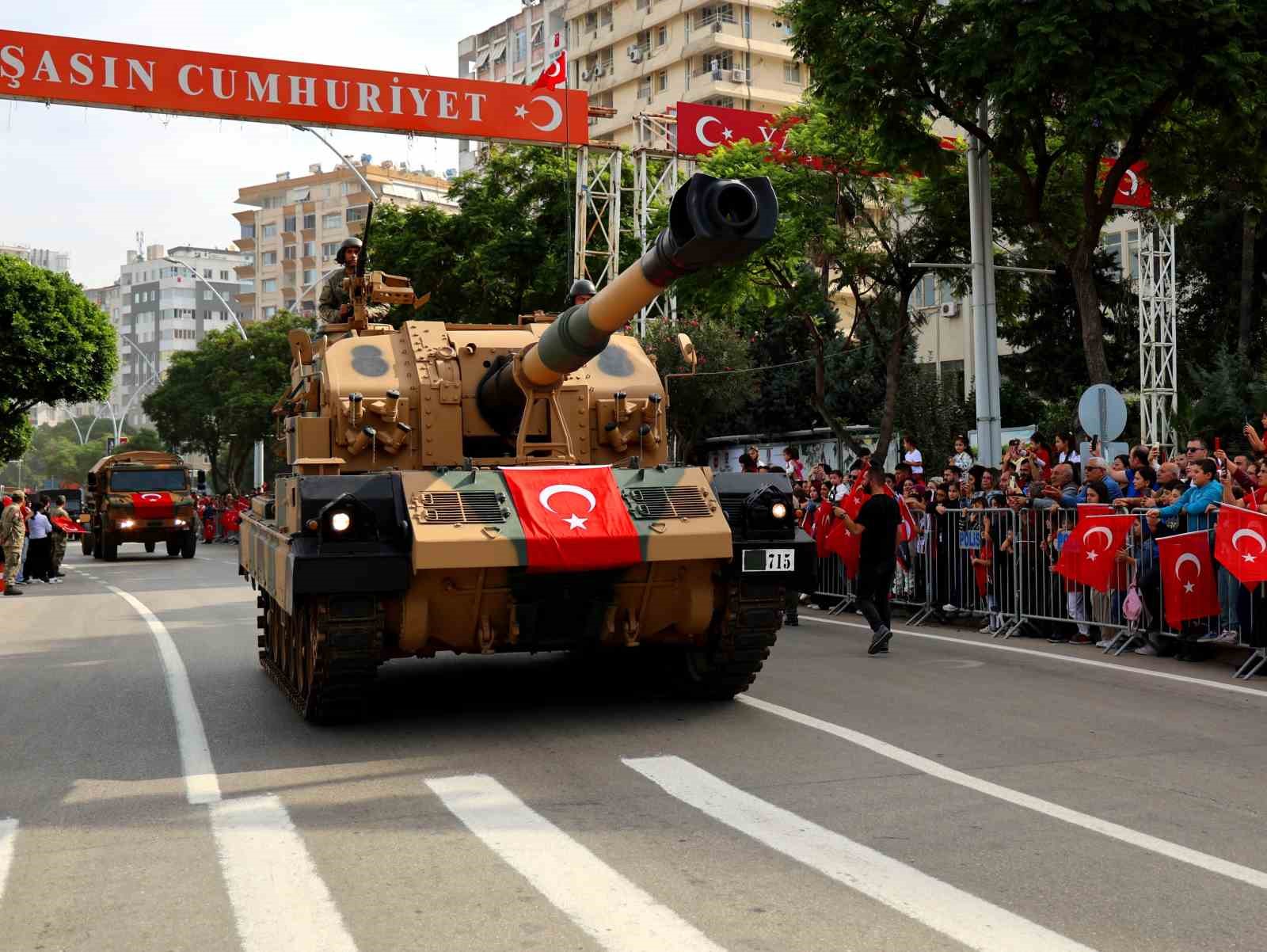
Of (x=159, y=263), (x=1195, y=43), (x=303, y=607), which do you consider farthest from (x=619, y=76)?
(x=159, y=263)

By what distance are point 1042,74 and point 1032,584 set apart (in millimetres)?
6218

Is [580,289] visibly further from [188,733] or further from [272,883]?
[272,883]

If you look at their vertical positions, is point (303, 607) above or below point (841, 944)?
above

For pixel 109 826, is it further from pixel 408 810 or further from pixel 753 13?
pixel 753 13

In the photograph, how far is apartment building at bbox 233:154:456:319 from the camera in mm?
106250

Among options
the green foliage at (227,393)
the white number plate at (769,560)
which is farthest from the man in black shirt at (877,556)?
the green foliage at (227,393)

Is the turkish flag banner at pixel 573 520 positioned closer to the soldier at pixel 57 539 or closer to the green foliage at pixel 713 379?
the soldier at pixel 57 539

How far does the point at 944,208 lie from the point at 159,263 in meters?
149

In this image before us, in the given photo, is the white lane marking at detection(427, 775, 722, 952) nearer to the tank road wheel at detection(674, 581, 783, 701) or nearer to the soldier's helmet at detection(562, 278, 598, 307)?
the tank road wheel at detection(674, 581, 783, 701)

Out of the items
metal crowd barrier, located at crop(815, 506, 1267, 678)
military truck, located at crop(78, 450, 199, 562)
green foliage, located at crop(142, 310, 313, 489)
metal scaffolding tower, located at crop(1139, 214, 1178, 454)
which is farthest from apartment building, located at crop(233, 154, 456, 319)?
metal crowd barrier, located at crop(815, 506, 1267, 678)

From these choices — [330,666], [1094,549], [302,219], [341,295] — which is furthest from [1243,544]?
[302,219]

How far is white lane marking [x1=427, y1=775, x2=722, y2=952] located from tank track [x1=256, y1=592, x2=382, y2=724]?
55.0 inches

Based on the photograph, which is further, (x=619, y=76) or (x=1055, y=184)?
→ (x=619, y=76)

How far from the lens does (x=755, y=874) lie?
5.82 m
